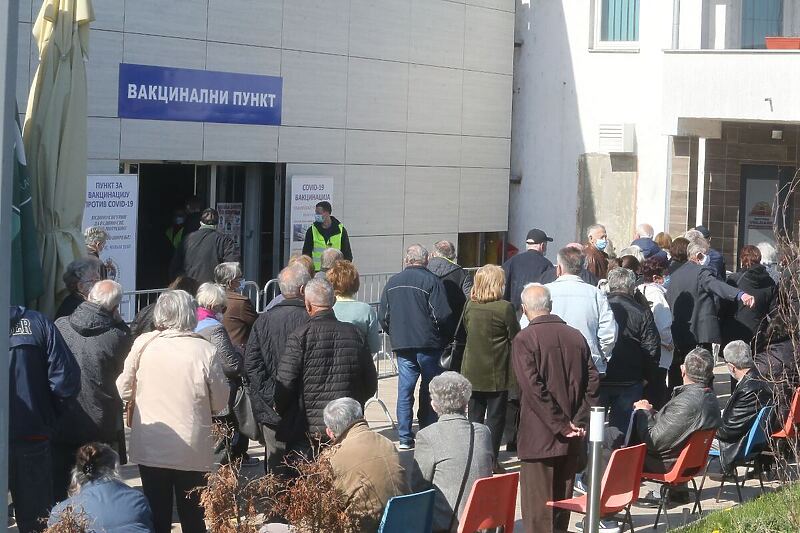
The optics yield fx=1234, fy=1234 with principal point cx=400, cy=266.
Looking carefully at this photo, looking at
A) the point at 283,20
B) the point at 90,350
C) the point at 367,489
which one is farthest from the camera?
the point at 283,20

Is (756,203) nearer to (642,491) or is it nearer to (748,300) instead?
(748,300)

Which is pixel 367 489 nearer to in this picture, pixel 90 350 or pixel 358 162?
pixel 90 350

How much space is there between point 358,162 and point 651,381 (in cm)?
829

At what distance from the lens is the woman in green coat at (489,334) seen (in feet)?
32.3

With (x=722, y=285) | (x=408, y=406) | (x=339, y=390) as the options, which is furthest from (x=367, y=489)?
(x=722, y=285)

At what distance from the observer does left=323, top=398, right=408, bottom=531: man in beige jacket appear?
6418mm

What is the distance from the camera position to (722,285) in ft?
39.6

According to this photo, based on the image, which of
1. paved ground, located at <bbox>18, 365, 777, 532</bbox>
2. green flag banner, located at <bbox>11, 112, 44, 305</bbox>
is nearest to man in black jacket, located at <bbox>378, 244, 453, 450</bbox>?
Answer: paved ground, located at <bbox>18, 365, 777, 532</bbox>

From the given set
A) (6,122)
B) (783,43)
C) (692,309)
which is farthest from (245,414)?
(783,43)

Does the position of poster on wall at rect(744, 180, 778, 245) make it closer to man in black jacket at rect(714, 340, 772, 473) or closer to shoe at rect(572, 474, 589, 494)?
man in black jacket at rect(714, 340, 772, 473)

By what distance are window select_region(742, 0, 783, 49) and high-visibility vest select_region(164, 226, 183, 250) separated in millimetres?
10510

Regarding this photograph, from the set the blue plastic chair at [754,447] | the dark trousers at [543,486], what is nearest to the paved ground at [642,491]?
the blue plastic chair at [754,447]

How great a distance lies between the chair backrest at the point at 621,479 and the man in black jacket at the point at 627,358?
1749 millimetres

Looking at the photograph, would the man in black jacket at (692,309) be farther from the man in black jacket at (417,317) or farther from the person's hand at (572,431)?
the person's hand at (572,431)
